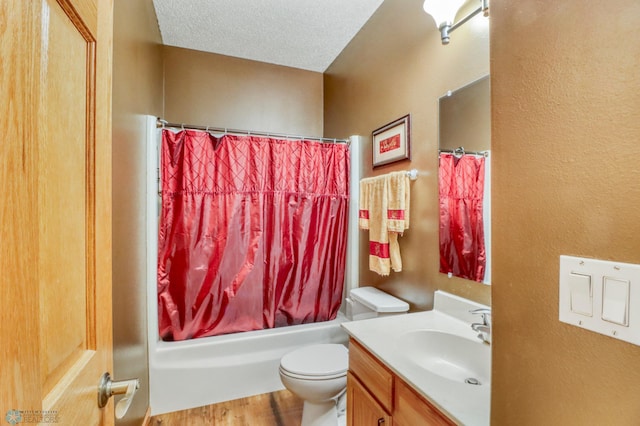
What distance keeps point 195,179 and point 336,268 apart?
126 cm

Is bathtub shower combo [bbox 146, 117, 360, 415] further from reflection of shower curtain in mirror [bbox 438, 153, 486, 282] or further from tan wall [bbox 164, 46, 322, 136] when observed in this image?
reflection of shower curtain in mirror [bbox 438, 153, 486, 282]

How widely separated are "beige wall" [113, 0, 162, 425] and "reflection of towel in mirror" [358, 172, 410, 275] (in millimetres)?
1315

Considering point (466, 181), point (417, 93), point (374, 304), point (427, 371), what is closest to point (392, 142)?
point (417, 93)

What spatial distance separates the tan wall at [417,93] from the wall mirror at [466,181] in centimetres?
5

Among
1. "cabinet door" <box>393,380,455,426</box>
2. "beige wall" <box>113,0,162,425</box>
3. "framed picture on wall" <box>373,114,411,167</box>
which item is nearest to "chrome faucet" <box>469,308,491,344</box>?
"cabinet door" <box>393,380,455,426</box>

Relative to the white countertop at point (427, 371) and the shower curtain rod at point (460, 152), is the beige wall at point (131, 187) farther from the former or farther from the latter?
the shower curtain rod at point (460, 152)

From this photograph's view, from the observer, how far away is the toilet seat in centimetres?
155

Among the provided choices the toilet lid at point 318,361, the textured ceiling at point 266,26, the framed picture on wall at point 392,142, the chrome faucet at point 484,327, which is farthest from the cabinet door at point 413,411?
the textured ceiling at point 266,26

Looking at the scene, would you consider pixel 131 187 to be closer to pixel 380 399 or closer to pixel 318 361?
pixel 318 361

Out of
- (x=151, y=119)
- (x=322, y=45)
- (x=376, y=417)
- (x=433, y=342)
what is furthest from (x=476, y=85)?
(x=151, y=119)

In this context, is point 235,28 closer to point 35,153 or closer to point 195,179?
point 195,179

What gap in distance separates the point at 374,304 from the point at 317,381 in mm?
506

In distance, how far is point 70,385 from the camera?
50 centimetres

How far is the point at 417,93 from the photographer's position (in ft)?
5.33
